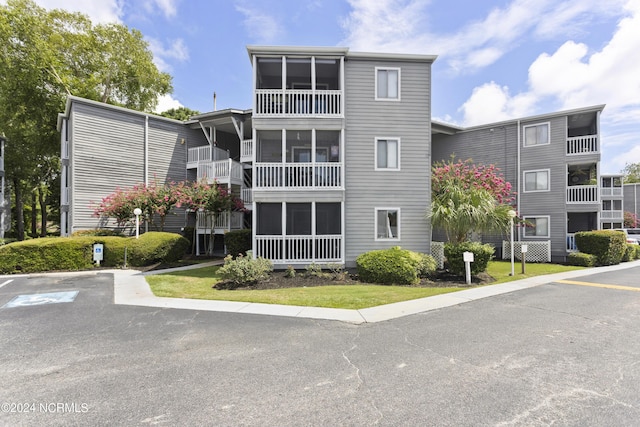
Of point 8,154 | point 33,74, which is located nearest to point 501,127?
point 33,74

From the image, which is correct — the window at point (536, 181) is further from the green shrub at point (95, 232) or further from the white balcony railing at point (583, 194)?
the green shrub at point (95, 232)

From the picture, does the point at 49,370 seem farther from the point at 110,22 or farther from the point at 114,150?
the point at 110,22

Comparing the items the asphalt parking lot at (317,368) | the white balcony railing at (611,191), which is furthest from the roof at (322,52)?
the white balcony railing at (611,191)

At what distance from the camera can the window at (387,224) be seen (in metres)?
14.0

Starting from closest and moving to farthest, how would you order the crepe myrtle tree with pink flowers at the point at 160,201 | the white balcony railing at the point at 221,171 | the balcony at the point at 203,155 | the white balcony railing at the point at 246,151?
the crepe myrtle tree with pink flowers at the point at 160,201
the white balcony railing at the point at 221,171
the white balcony railing at the point at 246,151
the balcony at the point at 203,155

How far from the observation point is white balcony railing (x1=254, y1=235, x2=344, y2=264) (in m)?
13.4

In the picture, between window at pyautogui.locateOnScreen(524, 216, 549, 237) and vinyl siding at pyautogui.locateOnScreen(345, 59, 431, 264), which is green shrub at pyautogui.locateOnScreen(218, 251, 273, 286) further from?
window at pyautogui.locateOnScreen(524, 216, 549, 237)

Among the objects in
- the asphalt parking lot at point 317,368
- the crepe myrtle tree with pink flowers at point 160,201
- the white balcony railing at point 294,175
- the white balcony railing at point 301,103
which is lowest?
the asphalt parking lot at point 317,368

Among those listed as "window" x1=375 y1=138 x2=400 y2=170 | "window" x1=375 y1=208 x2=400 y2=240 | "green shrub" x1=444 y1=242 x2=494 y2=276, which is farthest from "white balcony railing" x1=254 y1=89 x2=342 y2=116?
"green shrub" x1=444 y1=242 x2=494 y2=276

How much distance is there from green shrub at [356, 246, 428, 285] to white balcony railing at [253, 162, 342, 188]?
3.62m

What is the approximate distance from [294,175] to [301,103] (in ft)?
10.6

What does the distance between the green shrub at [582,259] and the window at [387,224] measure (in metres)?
10.5

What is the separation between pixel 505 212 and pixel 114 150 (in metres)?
21.5

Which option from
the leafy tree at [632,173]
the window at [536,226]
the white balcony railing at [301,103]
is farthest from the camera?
the leafy tree at [632,173]
